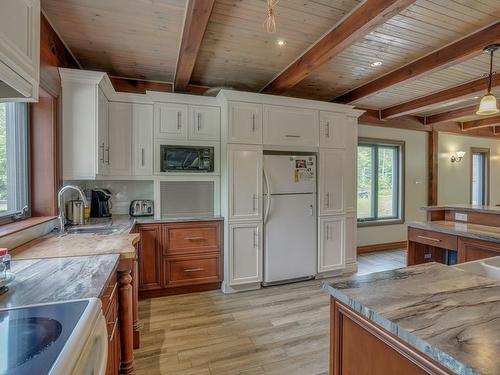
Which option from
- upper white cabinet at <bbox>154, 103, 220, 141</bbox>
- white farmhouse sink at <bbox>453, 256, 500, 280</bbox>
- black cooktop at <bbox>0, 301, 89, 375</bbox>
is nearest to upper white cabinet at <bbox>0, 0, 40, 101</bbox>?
black cooktop at <bbox>0, 301, 89, 375</bbox>

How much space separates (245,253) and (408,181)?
385cm

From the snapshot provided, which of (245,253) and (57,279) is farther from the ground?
(57,279)

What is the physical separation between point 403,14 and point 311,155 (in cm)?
177

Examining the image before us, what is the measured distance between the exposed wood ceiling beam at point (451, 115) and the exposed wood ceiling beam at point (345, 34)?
3.65 metres

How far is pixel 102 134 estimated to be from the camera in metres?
2.78

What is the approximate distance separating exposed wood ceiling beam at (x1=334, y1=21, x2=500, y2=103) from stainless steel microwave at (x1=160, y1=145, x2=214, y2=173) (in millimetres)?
2322

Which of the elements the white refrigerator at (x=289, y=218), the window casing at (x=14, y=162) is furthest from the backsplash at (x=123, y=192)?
the white refrigerator at (x=289, y=218)

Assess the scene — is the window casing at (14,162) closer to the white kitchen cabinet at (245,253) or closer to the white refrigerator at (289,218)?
the white kitchen cabinet at (245,253)

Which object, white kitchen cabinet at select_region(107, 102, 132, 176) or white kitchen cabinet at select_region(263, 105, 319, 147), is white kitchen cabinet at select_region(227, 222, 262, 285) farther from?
white kitchen cabinet at select_region(107, 102, 132, 176)

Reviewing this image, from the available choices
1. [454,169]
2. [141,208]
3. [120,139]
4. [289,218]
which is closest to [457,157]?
[454,169]

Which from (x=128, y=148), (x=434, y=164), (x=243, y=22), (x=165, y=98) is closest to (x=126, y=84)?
(x=165, y=98)

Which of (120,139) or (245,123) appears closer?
(120,139)

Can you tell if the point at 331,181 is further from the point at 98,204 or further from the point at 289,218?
the point at 98,204

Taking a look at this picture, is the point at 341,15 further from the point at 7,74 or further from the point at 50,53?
the point at 50,53
